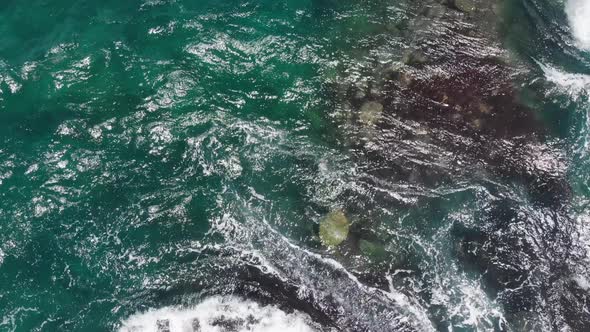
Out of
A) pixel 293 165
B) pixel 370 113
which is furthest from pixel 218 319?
pixel 370 113

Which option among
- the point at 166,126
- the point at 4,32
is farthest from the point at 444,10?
the point at 4,32

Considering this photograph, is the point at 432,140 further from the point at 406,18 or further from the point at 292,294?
the point at 292,294

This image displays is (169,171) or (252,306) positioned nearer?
(252,306)

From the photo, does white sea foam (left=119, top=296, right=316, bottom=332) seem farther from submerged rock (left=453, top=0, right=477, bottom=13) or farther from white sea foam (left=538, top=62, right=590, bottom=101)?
submerged rock (left=453, top=0, right=477, bottom=13)

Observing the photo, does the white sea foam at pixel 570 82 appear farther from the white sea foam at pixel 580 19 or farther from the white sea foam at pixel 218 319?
the white sea foam at pixel 218 319

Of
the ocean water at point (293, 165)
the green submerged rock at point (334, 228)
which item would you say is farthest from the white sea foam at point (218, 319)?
the green submerged rock at point (334, 228)

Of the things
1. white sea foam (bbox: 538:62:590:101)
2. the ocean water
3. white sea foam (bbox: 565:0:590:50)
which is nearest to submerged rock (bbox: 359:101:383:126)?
the ocean water
